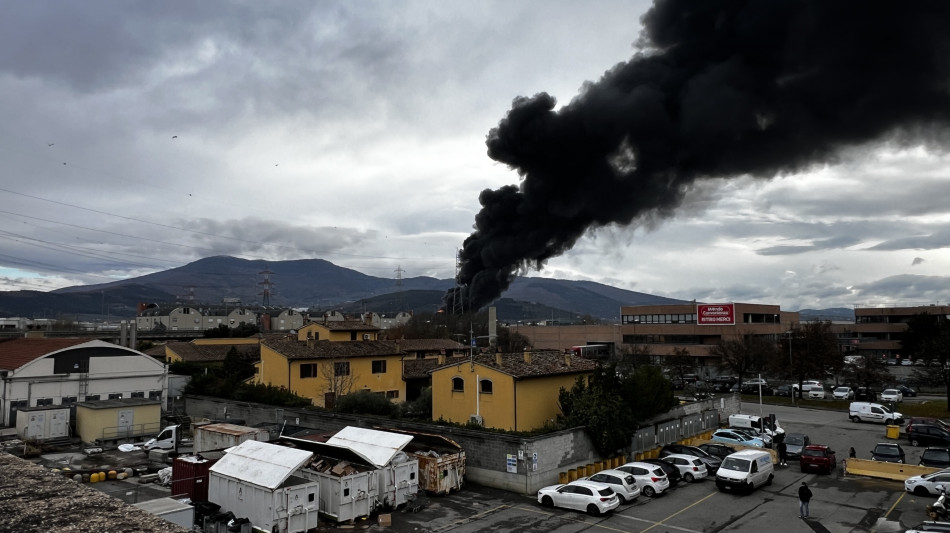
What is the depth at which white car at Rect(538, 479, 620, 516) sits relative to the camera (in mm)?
21859

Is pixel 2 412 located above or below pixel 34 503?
below

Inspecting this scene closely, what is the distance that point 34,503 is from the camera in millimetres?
8555

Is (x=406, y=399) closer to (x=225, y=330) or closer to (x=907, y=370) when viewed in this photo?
(x=225, y=330)

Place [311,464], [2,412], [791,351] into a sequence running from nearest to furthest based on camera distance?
[311,464] < [2,412] < [791,351]

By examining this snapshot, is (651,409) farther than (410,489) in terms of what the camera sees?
Yes

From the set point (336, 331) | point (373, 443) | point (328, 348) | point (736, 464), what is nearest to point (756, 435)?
point (736, 464)

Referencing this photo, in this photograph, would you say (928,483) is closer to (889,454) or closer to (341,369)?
(889,454)

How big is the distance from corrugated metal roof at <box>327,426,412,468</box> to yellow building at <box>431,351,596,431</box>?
7.90m

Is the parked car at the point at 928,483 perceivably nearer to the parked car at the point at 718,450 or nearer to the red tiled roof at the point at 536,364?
the parked car at the point at 718,450

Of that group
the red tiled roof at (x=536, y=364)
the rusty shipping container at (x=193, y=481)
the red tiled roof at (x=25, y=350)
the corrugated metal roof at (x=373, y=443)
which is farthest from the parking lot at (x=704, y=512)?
the red tiled roof at (x=25, y=350)

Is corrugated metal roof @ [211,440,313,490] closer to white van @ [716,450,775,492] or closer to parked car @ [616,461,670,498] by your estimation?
parked car @ [616,461,670,498]

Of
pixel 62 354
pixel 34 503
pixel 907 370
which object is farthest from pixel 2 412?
pixel 907 370

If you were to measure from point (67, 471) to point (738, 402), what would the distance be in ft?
150

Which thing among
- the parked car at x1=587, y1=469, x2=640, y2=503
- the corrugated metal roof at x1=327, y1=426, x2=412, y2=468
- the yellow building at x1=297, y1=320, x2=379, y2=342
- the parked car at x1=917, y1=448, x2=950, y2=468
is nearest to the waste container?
the parked car at x1=917, y1=448, x2=950, y2=468
